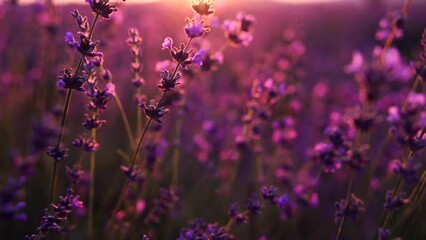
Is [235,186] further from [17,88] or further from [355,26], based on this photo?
[355,26]

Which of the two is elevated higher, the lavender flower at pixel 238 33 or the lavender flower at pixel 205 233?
the lavender flower at pixel 238 33

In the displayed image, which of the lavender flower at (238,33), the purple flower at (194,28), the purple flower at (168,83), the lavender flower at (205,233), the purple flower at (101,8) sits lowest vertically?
the lavender flower at (205,233)

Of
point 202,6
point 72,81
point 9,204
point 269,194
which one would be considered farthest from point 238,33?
point 9,204

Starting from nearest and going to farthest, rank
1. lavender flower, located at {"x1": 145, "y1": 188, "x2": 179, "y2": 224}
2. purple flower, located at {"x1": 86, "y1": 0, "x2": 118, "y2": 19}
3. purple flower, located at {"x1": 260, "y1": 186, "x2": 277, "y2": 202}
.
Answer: purple flower, located at {"x1": 86, "y1": 0, "x2": 118, "y2": 19} → purple flower, located at {"x1": 260, "y1": 186, "x2": 277, "y2": 202} → lavender flower, located at {"x1": 145, "y1": 188, "x2": 179, "y2": 224}

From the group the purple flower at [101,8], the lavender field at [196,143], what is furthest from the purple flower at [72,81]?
the purple flower at [101,8]

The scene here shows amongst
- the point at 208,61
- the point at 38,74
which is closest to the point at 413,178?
the point at 208,61

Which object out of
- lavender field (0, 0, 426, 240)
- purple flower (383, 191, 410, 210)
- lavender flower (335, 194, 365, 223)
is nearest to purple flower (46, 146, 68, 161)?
lavender field (0, 0, 426, 240)

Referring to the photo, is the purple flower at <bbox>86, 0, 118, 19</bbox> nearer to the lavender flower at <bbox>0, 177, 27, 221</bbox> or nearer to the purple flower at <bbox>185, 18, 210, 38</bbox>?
the purple flower at <bbox>185, 18, 210, 38</bbox>

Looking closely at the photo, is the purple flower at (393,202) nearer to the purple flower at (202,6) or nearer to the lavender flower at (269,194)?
the lavender flower at (269,194)
